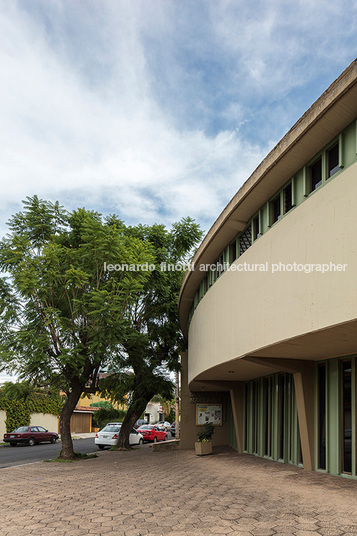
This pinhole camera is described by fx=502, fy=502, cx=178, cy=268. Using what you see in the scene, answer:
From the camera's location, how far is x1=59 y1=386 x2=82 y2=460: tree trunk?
21047mm

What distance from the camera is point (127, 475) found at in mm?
14656

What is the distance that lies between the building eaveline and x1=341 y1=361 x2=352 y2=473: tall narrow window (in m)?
0.02

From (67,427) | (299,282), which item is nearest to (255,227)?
(299,282)

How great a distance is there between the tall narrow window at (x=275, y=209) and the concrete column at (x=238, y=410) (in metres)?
10.8

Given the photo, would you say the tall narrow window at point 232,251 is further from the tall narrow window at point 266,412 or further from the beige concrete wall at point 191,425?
the beige concrete wall at point 191,425

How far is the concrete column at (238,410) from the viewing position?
67.6 ft

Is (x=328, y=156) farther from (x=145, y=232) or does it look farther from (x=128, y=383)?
(x=128, y=383)

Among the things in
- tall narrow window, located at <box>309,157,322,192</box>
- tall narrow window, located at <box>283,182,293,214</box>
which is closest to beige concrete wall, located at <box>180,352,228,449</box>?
tall narrow window, located at <box>283,182,293,214</box>

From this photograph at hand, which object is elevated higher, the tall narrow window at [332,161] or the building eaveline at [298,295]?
the tall narrow window at [332,161]

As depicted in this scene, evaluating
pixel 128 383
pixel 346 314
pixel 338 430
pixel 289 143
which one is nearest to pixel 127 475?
pixel 338 430

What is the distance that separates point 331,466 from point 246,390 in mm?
8901

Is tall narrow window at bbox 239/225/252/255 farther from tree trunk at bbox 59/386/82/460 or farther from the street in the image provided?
the street

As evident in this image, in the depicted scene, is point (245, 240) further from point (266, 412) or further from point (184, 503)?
point (184, 503)

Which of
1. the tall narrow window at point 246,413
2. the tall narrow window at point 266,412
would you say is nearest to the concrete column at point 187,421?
the tall narrow window at point 246,413
